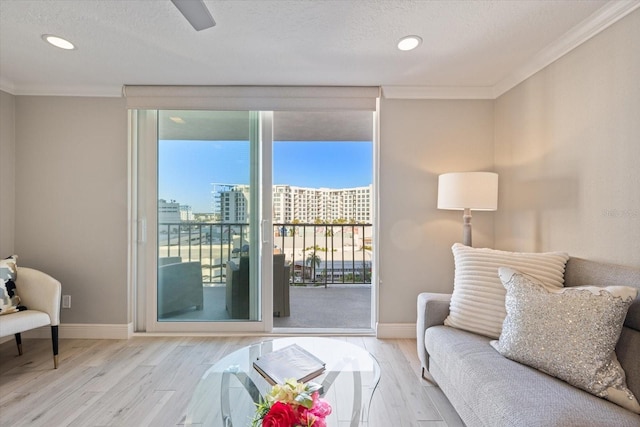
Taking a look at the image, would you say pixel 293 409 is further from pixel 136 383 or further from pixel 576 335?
pixel 136 383

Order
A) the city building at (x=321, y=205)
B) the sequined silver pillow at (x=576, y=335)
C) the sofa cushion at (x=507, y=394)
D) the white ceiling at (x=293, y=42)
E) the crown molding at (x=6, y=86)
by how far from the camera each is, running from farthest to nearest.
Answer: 1. the city building at (x=321, y=205)
2. the crown molding at (x=6, y=86)
3. the white ceiling at (x=293, y=42)
4. the sequined silver pillow at (x=576, y=335)
5. the sofa cushion at (x=507, y=394)

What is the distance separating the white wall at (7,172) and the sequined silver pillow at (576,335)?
12.7ft

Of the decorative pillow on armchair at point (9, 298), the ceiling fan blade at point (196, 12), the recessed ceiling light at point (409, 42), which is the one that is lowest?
the decorative pillow on armchair at point (9, 298)

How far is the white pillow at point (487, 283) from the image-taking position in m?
1.65

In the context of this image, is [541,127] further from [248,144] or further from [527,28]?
[248,144]

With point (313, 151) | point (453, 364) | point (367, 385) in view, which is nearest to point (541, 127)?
point (453, 364)

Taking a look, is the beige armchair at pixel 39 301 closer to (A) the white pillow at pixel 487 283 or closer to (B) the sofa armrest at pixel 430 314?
(B) the sofa armrest at pixel 430 314

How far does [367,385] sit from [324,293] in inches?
123

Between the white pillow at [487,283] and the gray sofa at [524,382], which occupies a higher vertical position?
the white pillow at [487,283]

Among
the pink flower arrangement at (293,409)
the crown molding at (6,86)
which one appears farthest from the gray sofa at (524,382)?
the crown molding at (6,86)

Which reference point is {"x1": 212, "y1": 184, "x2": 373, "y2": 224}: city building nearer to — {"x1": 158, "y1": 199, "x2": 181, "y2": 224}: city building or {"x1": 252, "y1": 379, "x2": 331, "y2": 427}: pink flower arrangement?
{"x1": 158, "y1": 199, "x2": 181, "y2": 224}: city building

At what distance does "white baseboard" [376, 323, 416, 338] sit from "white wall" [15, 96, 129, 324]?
2.36m

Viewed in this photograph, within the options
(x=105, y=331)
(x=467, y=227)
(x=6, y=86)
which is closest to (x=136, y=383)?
(x=105, y=331)

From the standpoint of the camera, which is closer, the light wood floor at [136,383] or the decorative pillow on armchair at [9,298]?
the light wood floor at [136,383]
